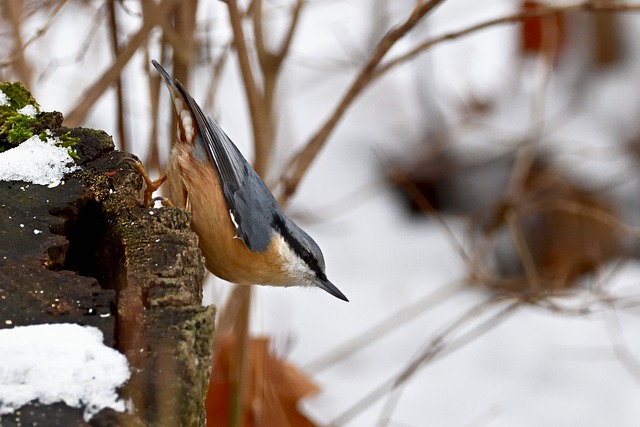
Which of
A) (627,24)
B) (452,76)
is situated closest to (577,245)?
(452,76)

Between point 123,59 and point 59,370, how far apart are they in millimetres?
1416

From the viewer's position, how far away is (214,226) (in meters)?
2.60

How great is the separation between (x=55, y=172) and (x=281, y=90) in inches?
128

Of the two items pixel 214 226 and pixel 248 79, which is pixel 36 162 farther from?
pixel 248 79

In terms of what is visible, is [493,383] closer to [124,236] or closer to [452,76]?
[452,76]

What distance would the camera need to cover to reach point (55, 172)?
205 centimetres

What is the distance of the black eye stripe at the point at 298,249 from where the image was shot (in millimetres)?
2705

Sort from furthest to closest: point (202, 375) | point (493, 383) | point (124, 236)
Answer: point (493, 383) → point (124, 236) → point (202, 375)

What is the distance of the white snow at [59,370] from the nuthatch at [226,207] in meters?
1.01

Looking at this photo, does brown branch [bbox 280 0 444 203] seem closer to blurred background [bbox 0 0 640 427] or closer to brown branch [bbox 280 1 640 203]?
brown branch [bbox 280 1 640 203]

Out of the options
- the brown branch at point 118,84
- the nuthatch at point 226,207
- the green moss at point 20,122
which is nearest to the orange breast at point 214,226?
the nuthatch at point 226,207

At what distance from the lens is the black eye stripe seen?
2705mm

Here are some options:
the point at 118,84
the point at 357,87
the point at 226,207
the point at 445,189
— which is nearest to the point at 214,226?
the point at 226,207

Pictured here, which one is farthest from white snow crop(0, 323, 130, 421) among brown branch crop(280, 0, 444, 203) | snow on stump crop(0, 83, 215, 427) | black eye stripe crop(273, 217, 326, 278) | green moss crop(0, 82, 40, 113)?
brown branch crop(280, 0, 444, 203)
